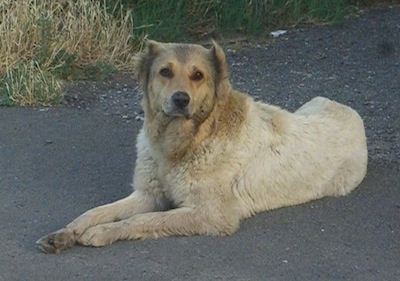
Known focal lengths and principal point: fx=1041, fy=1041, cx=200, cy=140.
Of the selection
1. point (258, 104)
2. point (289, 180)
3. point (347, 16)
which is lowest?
point (347, 16)

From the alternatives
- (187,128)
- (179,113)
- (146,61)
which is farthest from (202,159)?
(146,61)

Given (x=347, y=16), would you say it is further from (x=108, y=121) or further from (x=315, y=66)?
(x=108, y=121)

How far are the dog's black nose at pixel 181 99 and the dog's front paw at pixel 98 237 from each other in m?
0.89

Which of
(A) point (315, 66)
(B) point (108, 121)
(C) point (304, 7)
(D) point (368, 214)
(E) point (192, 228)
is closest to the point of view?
(E) point (192, 228)

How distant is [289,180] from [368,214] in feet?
1.90

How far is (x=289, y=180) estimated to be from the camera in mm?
7035

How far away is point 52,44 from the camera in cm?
1126

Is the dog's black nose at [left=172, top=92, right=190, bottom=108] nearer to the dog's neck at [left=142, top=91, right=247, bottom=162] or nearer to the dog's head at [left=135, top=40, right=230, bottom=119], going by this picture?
the dog's head at [left=135, top=40, right=230, bottom=119]

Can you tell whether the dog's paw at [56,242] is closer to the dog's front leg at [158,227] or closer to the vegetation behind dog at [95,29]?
the dog's front leg at [158,227]

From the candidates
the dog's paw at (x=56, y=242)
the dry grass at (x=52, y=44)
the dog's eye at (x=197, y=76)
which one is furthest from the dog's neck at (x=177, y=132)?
the dry grass at (x=52, y=44)

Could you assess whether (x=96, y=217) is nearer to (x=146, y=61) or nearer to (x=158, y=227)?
(x=158, y=227)

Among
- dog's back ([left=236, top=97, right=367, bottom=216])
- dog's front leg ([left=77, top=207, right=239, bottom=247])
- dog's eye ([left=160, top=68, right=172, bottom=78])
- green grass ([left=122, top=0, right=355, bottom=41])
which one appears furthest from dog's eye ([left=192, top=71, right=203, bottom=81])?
green grass ([left=122, top=0, right=355, bottom=41])

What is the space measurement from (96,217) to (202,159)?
783 millimetres

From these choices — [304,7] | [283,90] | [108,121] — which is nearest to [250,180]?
[108,121]
